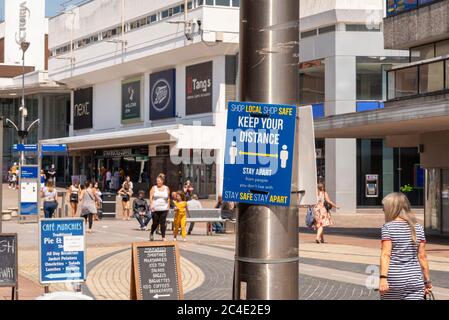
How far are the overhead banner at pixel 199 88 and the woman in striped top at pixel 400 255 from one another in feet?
149

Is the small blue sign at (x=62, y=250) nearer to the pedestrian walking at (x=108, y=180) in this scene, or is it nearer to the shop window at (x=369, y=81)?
the shop window at (x=369, y=81)

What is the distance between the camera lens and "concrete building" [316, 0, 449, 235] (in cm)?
2386

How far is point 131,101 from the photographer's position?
6241cm

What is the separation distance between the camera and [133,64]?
196ft

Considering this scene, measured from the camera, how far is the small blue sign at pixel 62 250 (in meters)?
10.0

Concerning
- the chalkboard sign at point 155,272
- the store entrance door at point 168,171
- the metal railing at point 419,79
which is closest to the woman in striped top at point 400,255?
the chalkboard sign at point 155,272

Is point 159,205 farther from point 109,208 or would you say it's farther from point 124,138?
point 124,138

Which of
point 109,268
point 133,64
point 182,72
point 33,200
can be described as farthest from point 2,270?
point 133,64

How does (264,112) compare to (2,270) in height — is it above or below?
above

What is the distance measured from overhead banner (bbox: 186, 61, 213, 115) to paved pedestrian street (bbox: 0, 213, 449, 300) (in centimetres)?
2693

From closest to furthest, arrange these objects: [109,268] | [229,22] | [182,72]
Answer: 1. [109,268]
2. [229,22]
3. [182,72]

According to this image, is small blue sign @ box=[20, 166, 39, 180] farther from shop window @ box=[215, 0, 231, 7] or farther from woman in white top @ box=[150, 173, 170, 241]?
shop window @ box=[215, 0, 231, 7]
